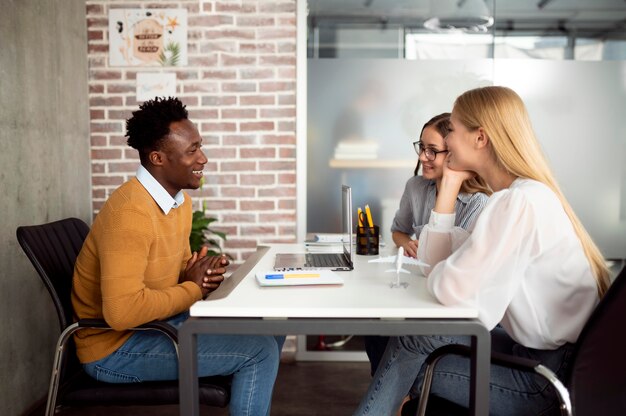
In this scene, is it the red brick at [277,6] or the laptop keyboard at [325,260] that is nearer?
the laptop keyboard at [325,260]

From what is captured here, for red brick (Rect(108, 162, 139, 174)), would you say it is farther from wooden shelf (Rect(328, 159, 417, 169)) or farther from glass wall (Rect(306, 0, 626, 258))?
wooden shelf (Rect(328, 159, 417, 169))

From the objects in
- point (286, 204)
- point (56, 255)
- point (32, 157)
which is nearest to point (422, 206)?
point (286, 204)

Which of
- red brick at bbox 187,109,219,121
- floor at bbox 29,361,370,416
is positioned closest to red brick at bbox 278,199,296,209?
red brick at bbox 187,109,219,121

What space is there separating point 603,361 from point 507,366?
0.21 metres

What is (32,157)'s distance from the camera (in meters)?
2.82

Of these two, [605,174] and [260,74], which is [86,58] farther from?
[605,174]

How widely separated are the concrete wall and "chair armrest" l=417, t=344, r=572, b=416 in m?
1.91

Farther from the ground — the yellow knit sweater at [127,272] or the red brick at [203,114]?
the red brick at [203,114]

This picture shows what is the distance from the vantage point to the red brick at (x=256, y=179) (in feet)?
11.9

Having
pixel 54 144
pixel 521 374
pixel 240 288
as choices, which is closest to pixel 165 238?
pixel 240 288

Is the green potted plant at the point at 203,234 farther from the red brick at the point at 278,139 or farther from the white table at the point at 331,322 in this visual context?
the white table at the point at 331,322

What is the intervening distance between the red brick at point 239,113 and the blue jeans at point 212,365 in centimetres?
197

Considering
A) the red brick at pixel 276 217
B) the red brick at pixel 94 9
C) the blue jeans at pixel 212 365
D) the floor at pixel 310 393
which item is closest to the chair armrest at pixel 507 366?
the blue jeans at pixel 212 365

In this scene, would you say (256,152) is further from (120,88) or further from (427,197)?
(427,197)
